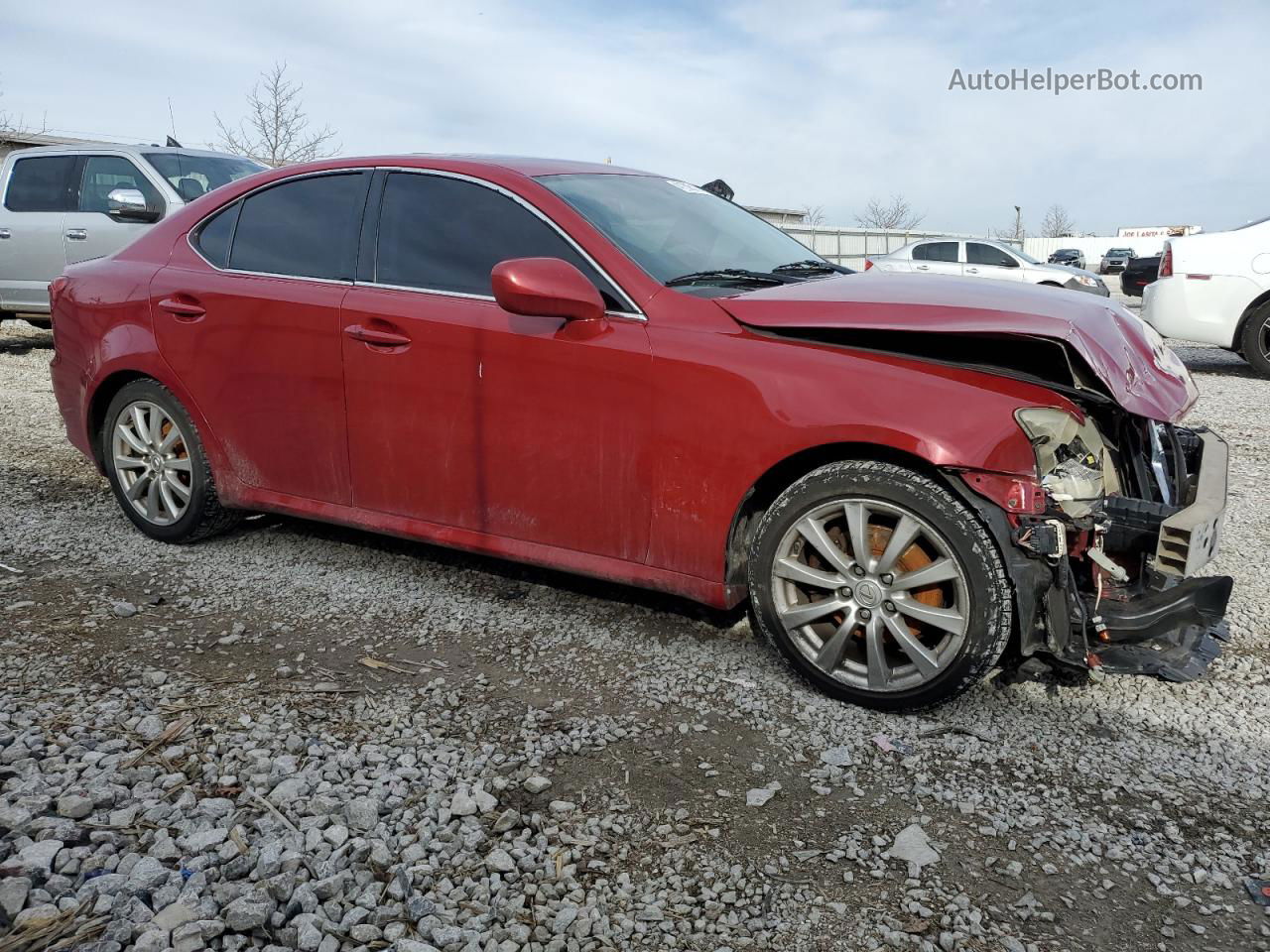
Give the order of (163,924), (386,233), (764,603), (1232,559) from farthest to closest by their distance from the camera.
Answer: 1. (1232,559)
2. (386,233)
3. (764,603)
4. (163,924)

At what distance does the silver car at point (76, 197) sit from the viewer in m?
9.56

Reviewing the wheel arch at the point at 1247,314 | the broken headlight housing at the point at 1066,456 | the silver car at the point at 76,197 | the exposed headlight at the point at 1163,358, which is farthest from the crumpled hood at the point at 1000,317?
the silver car at the point at 76,197

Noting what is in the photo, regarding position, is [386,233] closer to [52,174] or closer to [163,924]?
[163,924]

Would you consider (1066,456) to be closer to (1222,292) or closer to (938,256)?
(1222,292)

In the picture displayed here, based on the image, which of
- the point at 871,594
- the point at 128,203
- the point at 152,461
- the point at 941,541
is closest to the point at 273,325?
the point at 152,461

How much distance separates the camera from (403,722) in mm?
3018

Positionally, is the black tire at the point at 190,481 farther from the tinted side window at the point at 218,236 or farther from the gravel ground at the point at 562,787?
the tinted side window at the point at 218,236

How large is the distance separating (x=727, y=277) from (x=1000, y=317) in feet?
3.46

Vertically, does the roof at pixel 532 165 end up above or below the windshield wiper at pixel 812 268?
above

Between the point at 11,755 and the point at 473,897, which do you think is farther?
the point at 11,755

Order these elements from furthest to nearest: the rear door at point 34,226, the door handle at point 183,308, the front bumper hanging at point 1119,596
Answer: the rear door at point 34,226 → the door handle at point 183,308 → the front bumper hanging at point 1119,596

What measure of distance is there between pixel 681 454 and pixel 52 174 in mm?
9705

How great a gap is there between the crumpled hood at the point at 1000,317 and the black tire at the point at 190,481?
8.24ft

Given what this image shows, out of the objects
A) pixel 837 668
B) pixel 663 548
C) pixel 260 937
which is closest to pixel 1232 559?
pixel 837 668
